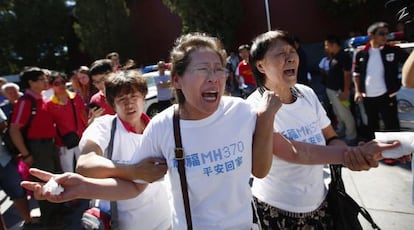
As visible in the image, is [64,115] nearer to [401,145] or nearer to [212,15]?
[401,145]

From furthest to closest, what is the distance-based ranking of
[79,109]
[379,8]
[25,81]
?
[379,8], [79,109], [25,81]

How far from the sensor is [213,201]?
4.48 feet

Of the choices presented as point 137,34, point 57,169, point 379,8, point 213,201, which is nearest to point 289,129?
point 213,201

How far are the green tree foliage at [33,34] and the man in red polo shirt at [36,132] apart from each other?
21117mm

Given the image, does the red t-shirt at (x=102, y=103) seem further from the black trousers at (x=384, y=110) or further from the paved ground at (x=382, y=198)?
the black trousers at (x=384, y=110)

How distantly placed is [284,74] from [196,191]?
0.86 m

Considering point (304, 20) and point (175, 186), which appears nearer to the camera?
point (175, 186)

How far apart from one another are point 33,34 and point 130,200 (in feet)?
78.4

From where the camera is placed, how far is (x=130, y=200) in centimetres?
190

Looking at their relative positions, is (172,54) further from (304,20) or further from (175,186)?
(304,20)

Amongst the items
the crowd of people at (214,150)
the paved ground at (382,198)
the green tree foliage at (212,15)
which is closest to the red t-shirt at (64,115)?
the paved ground at (382,198)

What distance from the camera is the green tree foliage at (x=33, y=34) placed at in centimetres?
2161

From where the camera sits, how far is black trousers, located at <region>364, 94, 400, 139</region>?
4578 mm

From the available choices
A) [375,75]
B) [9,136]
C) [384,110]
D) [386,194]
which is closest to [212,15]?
[375,75]
